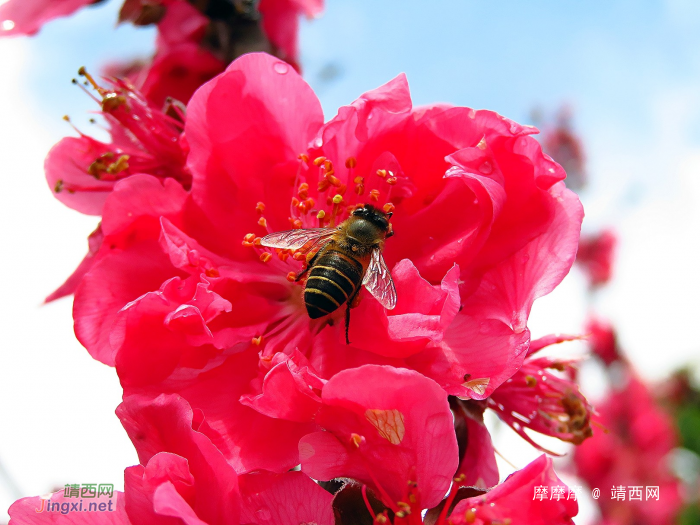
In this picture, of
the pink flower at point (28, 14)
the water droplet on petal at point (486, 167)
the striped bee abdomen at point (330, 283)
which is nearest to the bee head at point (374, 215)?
the striped bee abdomen at point (330, 283)

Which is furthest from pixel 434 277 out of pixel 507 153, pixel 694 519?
pixel 694 519

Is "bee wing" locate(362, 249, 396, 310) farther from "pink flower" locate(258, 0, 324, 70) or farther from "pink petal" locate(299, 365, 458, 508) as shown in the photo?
"pink flower" locate(258, 0, 324, 70)

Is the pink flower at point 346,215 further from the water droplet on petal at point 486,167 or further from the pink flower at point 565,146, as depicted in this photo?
the pink flower at point 565,146

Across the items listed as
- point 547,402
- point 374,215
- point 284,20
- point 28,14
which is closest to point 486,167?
point 374,215

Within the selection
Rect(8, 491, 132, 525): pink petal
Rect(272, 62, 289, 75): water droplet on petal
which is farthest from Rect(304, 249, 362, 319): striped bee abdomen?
Rect(8, 491, 132, 525): pink petal

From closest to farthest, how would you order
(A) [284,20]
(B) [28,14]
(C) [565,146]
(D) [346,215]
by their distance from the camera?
(D) [346,215]
(B) [28,14]
(A) [284,20]
(C) [565,146]

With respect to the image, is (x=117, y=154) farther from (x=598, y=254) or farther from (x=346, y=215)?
(x=598, y=254)

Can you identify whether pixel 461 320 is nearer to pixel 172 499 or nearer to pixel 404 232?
pixel 404 232
